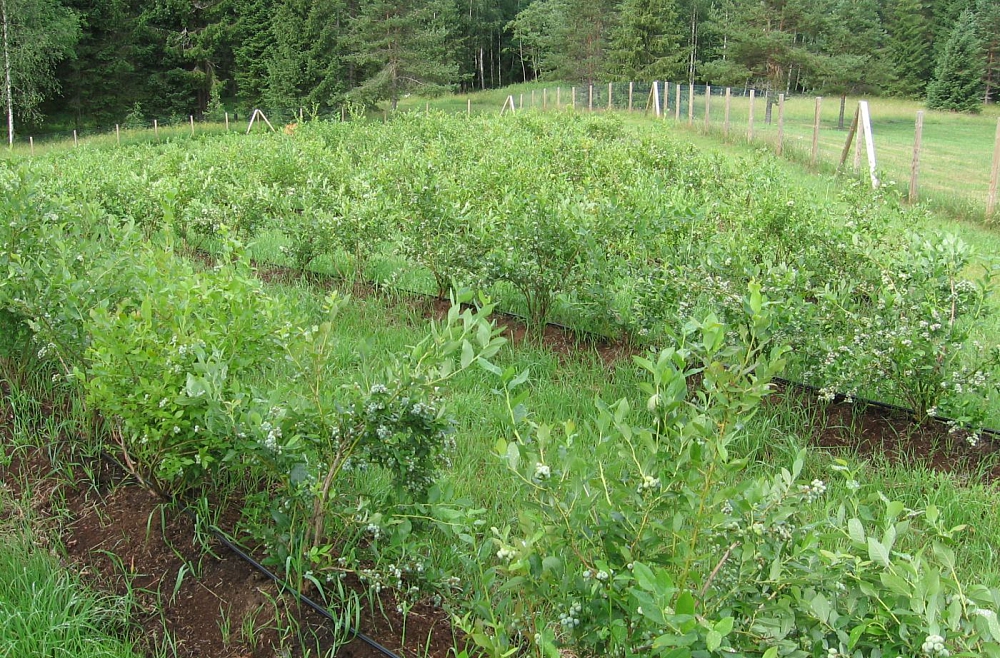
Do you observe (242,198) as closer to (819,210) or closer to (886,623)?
(819,210)

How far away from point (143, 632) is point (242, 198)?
4.73 m

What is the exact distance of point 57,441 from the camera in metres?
3.53

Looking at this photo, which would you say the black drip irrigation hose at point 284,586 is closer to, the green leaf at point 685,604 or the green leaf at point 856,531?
the green leaf at point 685,604

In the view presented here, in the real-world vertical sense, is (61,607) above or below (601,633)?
below

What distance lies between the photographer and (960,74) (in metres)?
37.3

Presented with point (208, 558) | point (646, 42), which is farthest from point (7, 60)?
point (208, 558)

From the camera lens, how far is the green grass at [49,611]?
2398 millimetres

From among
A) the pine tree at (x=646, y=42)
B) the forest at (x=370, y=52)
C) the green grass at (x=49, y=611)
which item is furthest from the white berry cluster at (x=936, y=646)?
the pine tree at (x=646, y=42)

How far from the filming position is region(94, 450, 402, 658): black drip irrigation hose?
7.90ft

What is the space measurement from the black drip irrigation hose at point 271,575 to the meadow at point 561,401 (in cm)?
8

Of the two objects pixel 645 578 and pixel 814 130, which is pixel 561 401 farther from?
pixel 814 130

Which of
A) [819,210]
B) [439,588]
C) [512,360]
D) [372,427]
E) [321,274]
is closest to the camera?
[372,427]

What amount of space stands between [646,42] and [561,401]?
133 feet

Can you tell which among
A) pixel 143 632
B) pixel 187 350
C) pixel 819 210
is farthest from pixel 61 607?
pixel 819 210
